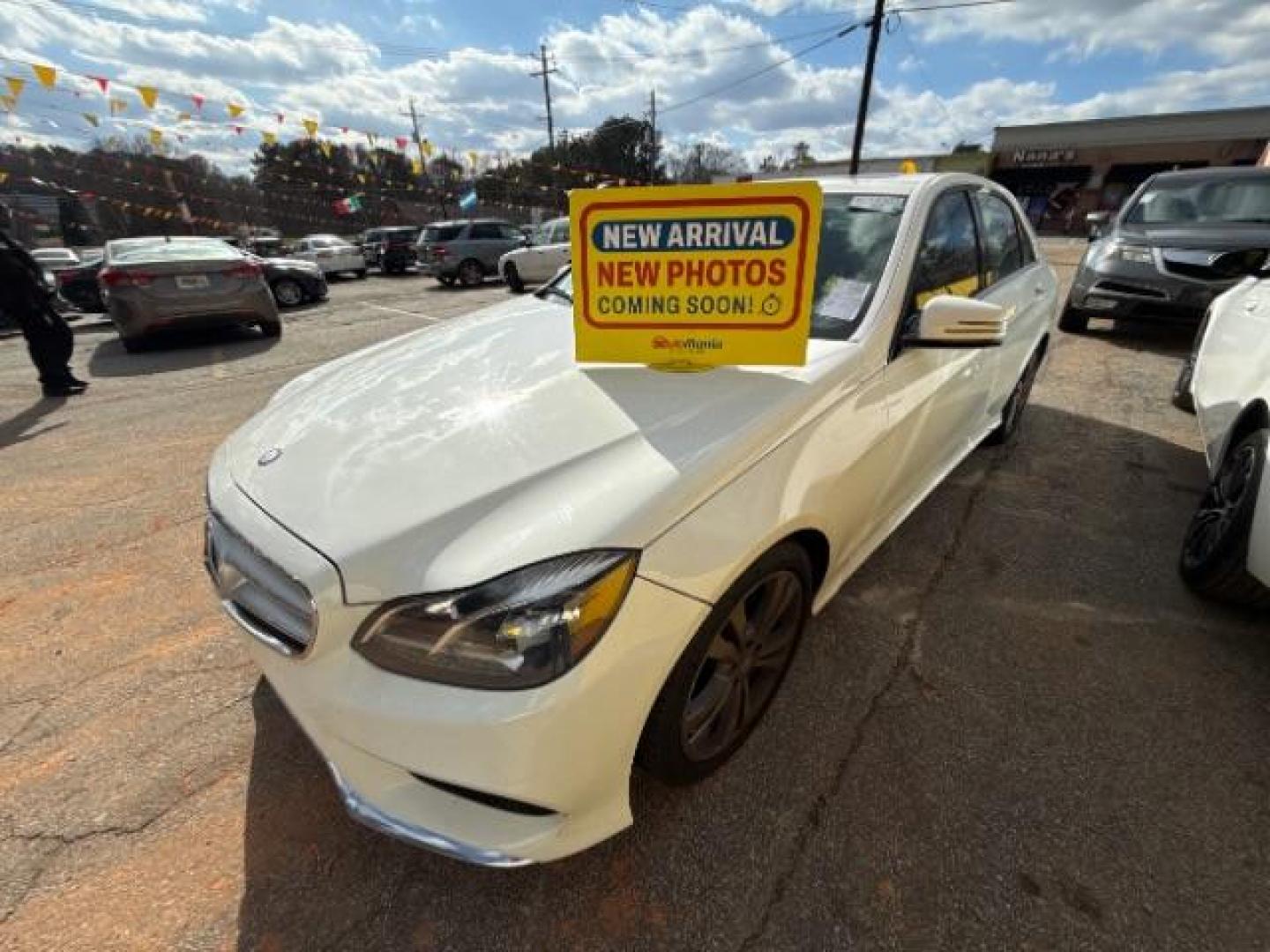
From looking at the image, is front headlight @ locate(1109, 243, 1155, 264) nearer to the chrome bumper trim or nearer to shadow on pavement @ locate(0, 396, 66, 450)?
the chrome bumper trim

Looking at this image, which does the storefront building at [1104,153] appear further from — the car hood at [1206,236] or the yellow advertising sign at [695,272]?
the yellow advertising sign at [695,272]

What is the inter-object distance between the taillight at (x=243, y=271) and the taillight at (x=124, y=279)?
2.54 feet

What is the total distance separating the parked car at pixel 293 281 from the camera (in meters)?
11.3

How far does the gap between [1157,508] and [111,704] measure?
4826 millimetres

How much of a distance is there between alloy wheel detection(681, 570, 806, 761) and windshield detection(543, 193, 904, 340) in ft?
2.86

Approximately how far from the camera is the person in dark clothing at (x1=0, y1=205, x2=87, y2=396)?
5277 millimetres

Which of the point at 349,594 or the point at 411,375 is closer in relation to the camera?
the point at 349,594

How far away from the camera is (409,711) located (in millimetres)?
1226

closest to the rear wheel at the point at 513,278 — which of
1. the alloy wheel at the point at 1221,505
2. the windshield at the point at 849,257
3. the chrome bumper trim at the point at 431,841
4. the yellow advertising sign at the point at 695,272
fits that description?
the windshield at the point at 849,257

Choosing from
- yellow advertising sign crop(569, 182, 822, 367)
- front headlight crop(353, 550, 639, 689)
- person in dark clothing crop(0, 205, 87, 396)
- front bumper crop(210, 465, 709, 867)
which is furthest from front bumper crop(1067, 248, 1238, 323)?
person in dark clothing crop(0, 205, 87, 396)

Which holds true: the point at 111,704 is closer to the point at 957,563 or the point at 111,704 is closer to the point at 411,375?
the point at 411,375

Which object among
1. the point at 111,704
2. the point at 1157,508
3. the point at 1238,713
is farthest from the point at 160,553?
the point at 1157,508

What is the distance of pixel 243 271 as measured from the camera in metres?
7.59

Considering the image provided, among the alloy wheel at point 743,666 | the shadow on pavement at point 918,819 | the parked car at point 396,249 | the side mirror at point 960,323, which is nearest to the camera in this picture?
the shadow on pavement at point 918,819
